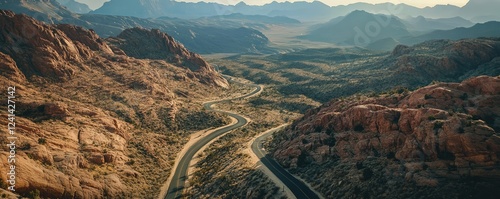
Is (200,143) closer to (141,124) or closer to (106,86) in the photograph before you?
(141,124)

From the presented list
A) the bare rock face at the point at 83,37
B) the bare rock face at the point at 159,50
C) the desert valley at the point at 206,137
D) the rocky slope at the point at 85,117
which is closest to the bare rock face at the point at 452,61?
the desert valley at the point at 206,137

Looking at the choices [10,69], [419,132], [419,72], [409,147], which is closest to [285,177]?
[409,147]

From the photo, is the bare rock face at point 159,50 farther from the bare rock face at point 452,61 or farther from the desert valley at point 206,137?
the bare rock face at point 452,61

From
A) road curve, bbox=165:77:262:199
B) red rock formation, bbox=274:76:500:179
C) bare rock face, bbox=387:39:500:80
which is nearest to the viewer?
red rock formation, bbox=274:76:500:179

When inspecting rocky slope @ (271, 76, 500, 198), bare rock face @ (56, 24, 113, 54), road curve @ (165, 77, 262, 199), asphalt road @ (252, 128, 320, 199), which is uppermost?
bare rock face @ (56, 24, 113, 54)

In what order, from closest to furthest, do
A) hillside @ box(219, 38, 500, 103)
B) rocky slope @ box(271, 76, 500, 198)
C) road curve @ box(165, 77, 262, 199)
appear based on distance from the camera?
rocky slope @ box(271, 76, 500, 198)
road curve @ box(165, 77, 262, 199)
hillside @ box(219, 38, 500, 103)

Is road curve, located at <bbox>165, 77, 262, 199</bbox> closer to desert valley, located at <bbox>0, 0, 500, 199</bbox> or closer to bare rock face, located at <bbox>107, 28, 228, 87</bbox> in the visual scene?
desert valley, located at <bbox>0, 0, 500, 199</bbox>

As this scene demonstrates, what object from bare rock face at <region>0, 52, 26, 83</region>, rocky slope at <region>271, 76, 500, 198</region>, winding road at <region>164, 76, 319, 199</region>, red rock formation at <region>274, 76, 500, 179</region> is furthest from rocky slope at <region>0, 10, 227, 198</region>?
rocky slope at <region>271, 76, 500, 198</region>

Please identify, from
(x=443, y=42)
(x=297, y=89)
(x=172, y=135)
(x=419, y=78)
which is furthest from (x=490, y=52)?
(x=172, y=135)
